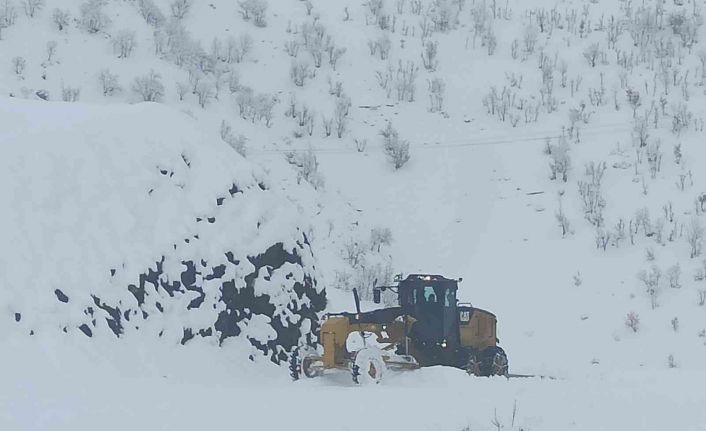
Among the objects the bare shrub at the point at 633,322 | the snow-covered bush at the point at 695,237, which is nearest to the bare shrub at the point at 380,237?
the bare shrub at the point at 633,322

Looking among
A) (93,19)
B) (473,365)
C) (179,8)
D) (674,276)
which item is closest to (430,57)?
(179,8)

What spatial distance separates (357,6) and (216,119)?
27.8 feet

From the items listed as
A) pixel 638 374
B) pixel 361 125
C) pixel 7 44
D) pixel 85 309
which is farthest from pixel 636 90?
pixel 85 309

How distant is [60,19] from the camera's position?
85.1 ft

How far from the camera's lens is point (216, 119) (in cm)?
2433

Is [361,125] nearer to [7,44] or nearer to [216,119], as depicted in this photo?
[216,119]

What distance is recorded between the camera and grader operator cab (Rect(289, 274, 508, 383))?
514 inches

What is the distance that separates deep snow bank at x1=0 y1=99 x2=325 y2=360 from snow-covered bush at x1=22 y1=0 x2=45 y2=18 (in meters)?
12.3

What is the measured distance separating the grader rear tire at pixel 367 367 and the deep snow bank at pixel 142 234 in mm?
2325

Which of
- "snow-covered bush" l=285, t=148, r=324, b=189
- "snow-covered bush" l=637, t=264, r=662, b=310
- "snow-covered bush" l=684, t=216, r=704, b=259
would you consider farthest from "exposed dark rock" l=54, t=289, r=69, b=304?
"snow-covered bush" l=684, t=216, r=704, b=259

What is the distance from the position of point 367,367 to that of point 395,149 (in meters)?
12.2

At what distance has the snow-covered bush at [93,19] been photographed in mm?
26297

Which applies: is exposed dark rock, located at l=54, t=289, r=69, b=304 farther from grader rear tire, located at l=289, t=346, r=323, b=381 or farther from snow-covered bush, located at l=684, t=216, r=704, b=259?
snow-covered bush, located at l=684, t=216, r=704, b=259

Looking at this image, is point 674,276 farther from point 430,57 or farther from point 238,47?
point 238,47
